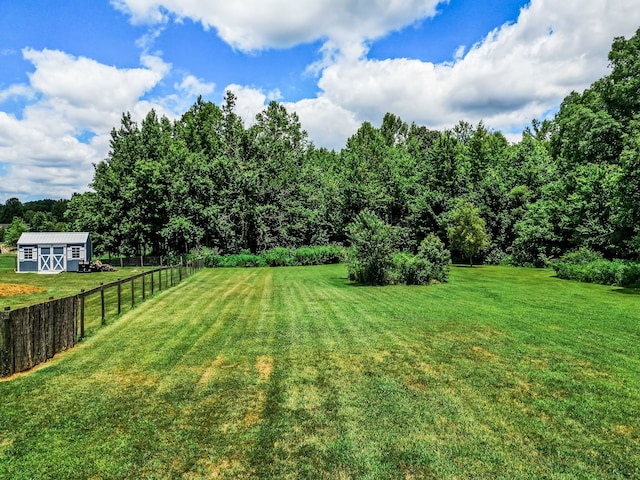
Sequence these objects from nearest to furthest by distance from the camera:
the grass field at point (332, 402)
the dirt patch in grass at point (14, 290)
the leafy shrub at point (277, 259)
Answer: the grass field at point (332, 402), the dirt patch in grass at point (14, 290), the leafy shrub at point (277, 259)

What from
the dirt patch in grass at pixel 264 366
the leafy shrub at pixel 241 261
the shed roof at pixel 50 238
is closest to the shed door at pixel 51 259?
the shed roof at pixel 50 238

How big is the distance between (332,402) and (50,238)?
39.1 metres

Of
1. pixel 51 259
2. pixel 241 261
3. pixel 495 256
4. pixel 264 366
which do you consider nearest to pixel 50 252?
pixel 51 259

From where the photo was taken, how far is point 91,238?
1590 inches

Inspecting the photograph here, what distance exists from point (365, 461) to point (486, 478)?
130cm

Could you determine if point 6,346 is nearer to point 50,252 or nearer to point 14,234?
point 50,252

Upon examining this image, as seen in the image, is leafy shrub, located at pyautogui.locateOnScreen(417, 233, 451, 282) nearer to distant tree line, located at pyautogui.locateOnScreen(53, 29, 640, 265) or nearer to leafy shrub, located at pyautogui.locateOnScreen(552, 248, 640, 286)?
leafy shrub, located at pyautogui.locateOnScreen(552, 248, 640, 286)

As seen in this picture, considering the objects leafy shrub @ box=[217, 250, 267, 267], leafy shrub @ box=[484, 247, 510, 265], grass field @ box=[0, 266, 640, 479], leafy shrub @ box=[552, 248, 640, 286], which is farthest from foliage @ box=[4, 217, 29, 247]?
→ leafy shrub @ box=[552, 248, 640, 286]

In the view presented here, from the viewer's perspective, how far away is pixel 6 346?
22.7 ft

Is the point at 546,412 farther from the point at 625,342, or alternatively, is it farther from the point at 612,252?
the point at 612,252

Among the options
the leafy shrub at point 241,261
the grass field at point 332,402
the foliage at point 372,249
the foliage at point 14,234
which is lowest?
the grass field at point 332,402

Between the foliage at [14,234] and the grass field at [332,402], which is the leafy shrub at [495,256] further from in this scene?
the foliage at [14,234]

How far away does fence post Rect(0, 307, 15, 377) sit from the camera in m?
6.81

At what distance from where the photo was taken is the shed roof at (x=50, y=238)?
115ft
